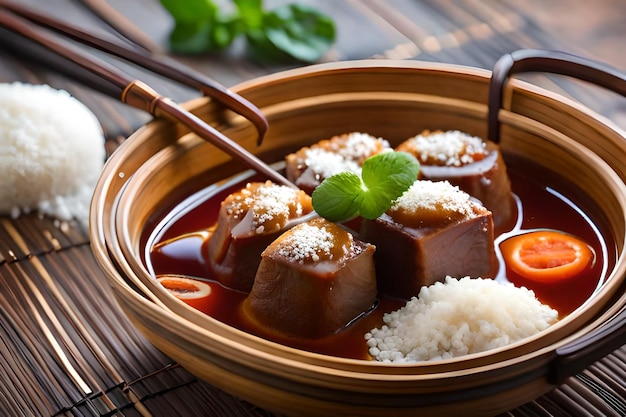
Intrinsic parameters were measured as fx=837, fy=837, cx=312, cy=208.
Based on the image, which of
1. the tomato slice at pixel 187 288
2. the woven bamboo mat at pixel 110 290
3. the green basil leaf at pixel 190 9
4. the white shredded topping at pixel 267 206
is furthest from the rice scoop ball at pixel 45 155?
the green basil leaf at pixel 190 9

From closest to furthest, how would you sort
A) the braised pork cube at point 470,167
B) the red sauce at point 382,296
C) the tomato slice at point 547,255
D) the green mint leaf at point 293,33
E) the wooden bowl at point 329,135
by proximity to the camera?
the wooden bowl at point 329,135 < the red sauce at point 382,296 < the tomato slice at point 547,255 < the braised pork cube at point 470,167 < the green mint leaf at point 293,33

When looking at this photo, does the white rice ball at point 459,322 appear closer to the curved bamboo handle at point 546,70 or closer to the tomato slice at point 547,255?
the tomato slice at point 547,255

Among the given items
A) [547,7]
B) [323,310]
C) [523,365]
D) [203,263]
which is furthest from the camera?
[547,7]

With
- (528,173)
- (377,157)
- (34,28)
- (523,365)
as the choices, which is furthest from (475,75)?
(34,28)

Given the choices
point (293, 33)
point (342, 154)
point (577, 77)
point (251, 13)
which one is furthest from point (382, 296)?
point (251, 13)

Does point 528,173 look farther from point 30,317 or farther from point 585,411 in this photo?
point 30,317

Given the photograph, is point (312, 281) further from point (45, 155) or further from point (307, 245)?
point (45, 155)

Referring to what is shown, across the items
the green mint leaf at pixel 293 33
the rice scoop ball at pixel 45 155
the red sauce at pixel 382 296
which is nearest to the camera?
the red sauce at pixel 382 296
